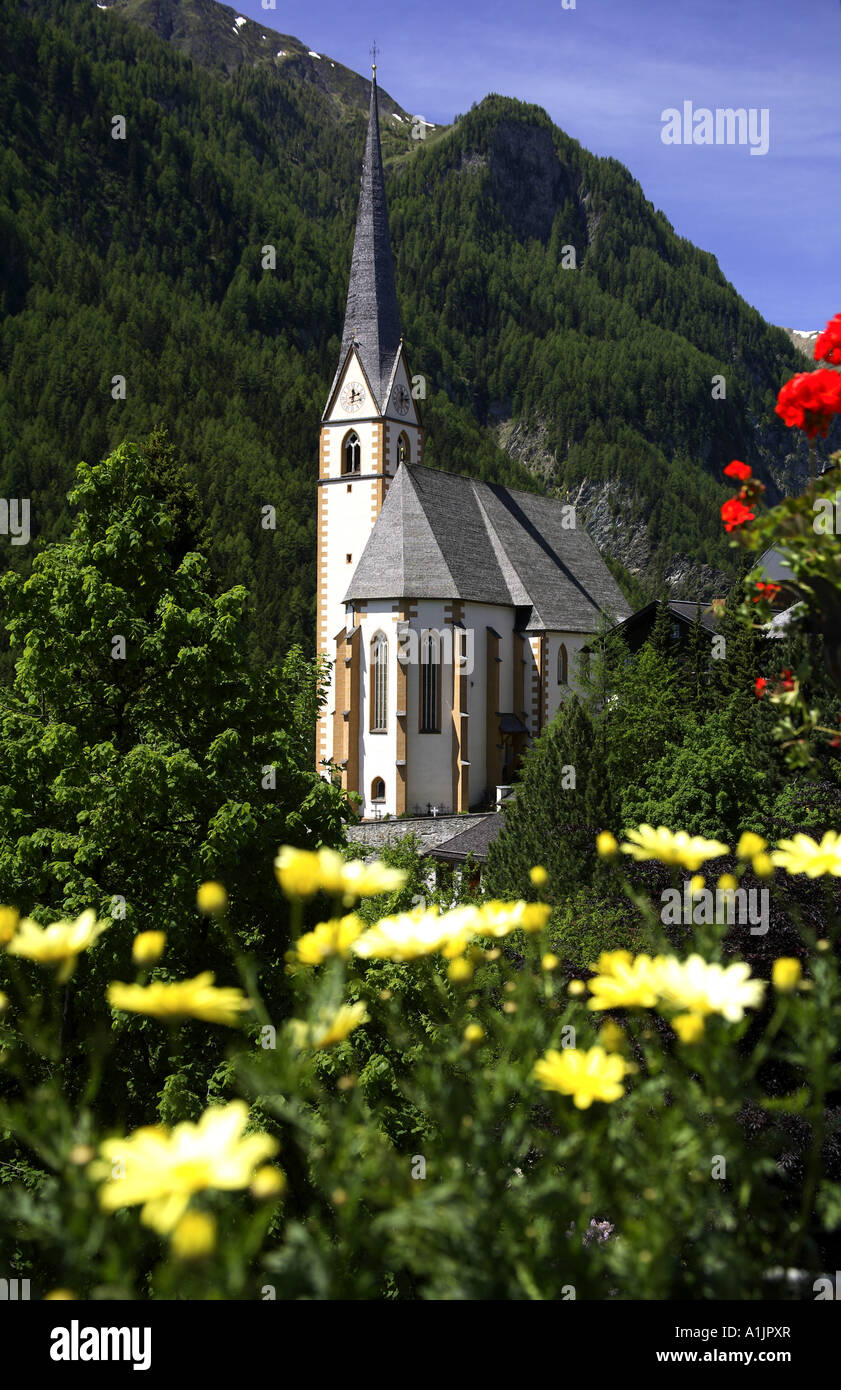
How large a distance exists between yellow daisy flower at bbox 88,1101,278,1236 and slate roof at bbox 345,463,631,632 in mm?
41891

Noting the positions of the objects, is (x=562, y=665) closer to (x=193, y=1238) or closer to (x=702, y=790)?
(x=702, y=790)

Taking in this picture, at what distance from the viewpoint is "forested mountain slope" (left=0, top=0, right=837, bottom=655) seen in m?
113

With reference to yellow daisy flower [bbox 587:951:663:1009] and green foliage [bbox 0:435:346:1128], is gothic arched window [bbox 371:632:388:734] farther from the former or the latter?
yellow daisy flower [bbox 587:951:663:1009]

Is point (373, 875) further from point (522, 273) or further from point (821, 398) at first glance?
point (522, 273)

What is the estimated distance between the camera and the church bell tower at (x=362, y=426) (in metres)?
48.8

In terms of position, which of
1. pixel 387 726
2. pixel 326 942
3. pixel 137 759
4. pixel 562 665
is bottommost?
pixel 387 726

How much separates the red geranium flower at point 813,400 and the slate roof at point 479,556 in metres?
39.4

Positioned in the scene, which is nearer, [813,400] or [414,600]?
[813,400]

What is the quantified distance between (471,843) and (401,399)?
27.6m

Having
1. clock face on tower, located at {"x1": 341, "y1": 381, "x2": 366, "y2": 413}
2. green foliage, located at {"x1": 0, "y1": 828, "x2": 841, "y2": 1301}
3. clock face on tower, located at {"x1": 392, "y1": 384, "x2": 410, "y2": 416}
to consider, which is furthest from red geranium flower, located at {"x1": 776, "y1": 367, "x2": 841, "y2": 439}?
clock face on tower, located at {"x1": 341, "y1": 381, "x2": 366, "y2": 413}

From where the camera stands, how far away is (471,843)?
96.8 ft

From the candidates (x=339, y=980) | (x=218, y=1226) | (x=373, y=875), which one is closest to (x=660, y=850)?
(x=373, y=875)

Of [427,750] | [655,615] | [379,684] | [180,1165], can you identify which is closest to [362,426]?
[379,684]
